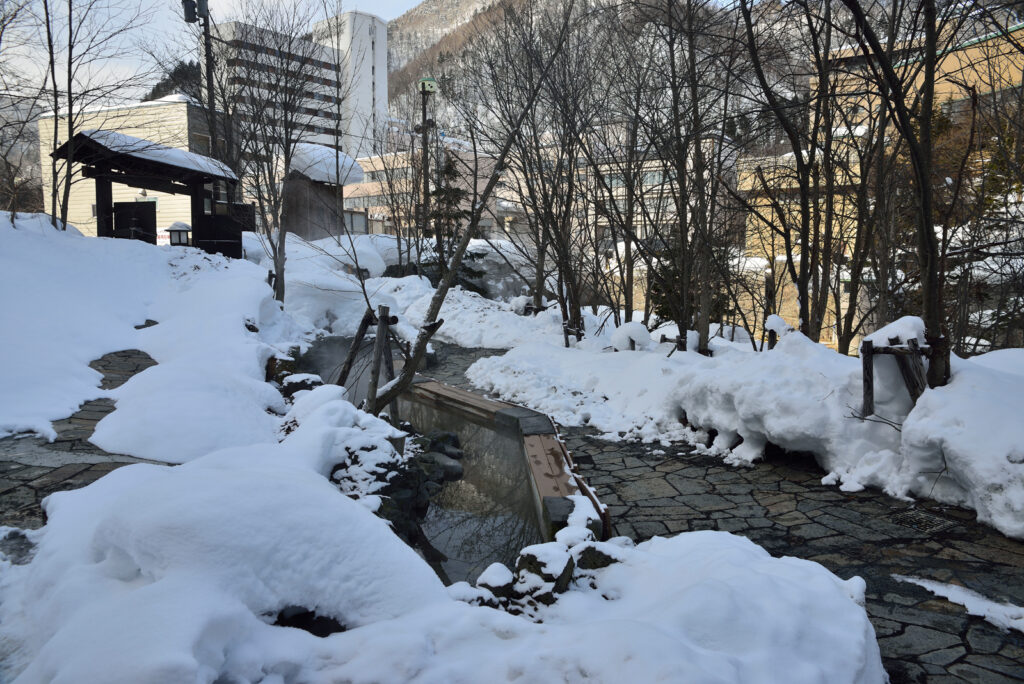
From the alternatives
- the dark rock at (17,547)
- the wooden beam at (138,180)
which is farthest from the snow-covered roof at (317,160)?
the dark rock at (17,547)

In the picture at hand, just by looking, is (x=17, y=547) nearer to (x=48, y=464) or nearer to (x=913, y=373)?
(x=48, y=464)

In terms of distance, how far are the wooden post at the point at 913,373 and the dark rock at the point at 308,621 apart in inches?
199

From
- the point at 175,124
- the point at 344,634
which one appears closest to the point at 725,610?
the point at 344,634

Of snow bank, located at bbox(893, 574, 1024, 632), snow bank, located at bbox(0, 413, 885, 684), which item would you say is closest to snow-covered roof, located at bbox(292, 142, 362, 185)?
snow bank, located at bbox(0, 413, 885, 684)

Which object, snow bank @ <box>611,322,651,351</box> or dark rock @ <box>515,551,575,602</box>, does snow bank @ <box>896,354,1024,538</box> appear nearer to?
dark rock @ <box>515,551,575,602</box>

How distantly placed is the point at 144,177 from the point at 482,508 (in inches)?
589

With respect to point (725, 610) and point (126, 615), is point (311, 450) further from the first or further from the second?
point (725, 610)

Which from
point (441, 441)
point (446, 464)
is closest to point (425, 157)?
point (441, 441)

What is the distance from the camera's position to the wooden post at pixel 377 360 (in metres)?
6.50

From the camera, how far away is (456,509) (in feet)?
21.3

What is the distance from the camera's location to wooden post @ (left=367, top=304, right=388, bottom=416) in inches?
256

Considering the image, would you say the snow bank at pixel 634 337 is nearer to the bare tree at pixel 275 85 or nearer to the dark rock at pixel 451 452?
the dark rock at pixel 451 452

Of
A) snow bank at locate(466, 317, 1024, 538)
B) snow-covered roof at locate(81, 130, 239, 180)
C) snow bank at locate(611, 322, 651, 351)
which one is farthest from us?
snow-covered roof at locate(81, 130, 239, 180)

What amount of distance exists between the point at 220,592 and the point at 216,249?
18.4m
